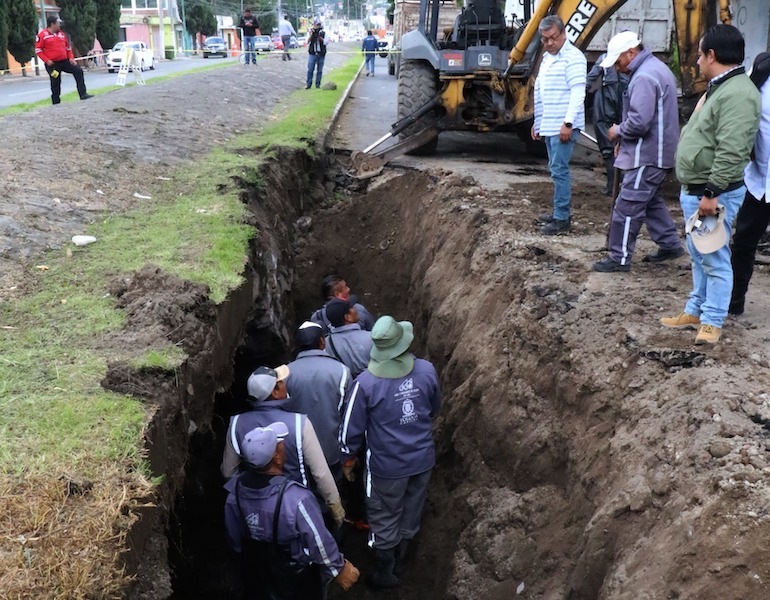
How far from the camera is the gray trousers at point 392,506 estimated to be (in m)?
5.79

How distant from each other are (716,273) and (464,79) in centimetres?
776

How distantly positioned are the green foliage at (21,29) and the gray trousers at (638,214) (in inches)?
1396

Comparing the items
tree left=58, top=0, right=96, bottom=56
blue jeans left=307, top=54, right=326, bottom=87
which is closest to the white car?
tree left=58, top=0, right=96, bottom=56

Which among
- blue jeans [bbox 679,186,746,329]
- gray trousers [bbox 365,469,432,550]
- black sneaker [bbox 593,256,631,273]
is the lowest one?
gray trousers [bbox 365,469,432,550]

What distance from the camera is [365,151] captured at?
13.1 meters

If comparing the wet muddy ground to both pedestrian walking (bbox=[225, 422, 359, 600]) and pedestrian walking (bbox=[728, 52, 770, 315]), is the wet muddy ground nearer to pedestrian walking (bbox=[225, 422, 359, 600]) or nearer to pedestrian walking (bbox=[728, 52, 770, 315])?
pedestrian walking (bbox=[728, 52, 770, 315])

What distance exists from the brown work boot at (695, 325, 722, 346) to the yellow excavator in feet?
19.8

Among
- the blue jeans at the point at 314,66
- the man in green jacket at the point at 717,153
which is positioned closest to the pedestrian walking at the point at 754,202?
the man in green jacket at the point at 717,153

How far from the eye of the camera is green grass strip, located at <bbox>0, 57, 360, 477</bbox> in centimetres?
389

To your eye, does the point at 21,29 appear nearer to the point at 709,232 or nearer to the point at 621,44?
the point at 621,44

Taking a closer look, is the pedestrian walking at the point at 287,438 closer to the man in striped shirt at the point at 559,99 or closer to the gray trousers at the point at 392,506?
the gray trousers at the point at 392,506

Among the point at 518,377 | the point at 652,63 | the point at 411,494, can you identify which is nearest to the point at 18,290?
the point at 411,494

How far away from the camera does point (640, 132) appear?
19.2 ft

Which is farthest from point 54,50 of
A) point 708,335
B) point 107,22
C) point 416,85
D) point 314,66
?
point 107,22
